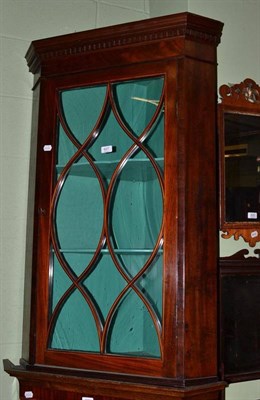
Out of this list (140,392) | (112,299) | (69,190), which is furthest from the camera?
(69,190)

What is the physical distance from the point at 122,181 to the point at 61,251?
300 millimetres

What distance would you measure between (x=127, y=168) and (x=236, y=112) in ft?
1.53

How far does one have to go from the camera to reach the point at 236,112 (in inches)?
73.0

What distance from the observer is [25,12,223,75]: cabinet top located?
160 centimetres

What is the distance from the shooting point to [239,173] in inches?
71.9

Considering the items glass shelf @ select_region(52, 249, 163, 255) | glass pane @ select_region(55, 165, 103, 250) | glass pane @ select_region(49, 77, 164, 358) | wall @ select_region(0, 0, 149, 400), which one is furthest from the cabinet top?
glass shelf @ select_region(52, 249, 163, 255)

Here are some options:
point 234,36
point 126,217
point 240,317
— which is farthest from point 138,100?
point 240,317

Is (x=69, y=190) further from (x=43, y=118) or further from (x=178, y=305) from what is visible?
(x=178, y=305)

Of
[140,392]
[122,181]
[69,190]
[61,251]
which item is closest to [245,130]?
[122,181]

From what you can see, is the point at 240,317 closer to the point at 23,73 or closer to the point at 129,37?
the point at 129,37

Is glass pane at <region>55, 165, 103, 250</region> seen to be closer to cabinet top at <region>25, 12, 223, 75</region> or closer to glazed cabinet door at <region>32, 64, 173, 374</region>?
glazed cabinet door at <region>32, 64, 173, 374</region>

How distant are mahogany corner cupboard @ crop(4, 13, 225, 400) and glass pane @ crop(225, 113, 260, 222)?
18 cm

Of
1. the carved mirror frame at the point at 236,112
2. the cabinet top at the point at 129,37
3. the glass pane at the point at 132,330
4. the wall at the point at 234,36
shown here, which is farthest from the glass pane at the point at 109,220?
the wall at the point at 234,36

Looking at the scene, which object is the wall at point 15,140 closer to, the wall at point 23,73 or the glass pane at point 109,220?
the wall at point 23,73
